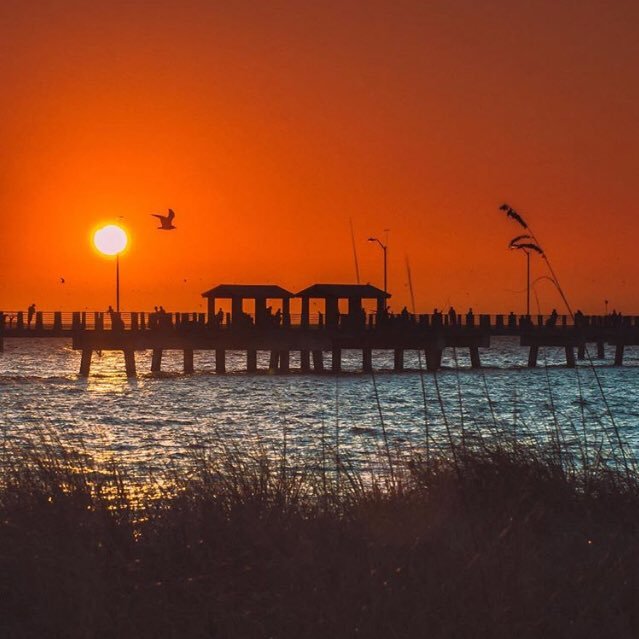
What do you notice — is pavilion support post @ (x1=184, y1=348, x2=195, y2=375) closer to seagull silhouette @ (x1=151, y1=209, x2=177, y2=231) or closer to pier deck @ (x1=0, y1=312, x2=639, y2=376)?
pier deck @ (x1=0, y1=312, x2=639, y2=376)

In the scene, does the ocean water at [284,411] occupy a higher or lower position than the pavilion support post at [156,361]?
lower

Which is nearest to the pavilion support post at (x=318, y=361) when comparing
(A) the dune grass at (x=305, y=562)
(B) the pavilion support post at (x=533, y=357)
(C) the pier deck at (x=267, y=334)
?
(C) the pier deck at (x=267, y=334)

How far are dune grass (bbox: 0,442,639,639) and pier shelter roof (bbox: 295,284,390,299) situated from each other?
71687mm

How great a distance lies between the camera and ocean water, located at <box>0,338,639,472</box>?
26422 mm

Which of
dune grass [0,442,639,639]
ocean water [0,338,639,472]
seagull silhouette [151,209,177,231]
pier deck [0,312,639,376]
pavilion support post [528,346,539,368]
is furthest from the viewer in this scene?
pavilion support post [528,346,539,368]

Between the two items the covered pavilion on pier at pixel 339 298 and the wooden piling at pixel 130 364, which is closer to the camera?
the covered pavilion on pier at pixel 339 298

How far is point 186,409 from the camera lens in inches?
1997

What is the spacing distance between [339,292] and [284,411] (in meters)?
67.0

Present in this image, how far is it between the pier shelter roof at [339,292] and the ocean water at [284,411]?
220 inches

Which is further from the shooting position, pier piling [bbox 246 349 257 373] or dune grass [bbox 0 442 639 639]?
pier piling [bbox 246 349 257 373]

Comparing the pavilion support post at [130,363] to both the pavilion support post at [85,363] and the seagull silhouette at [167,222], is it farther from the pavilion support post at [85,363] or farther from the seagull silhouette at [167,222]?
A: the seagull silhouette at [167,222]

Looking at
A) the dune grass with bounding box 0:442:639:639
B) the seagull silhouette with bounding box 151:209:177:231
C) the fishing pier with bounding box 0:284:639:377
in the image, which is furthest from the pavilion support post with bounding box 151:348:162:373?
the dune grass with bounding box 0:442:639:639

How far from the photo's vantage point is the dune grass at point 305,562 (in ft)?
24.7

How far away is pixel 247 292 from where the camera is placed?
8500 cm
